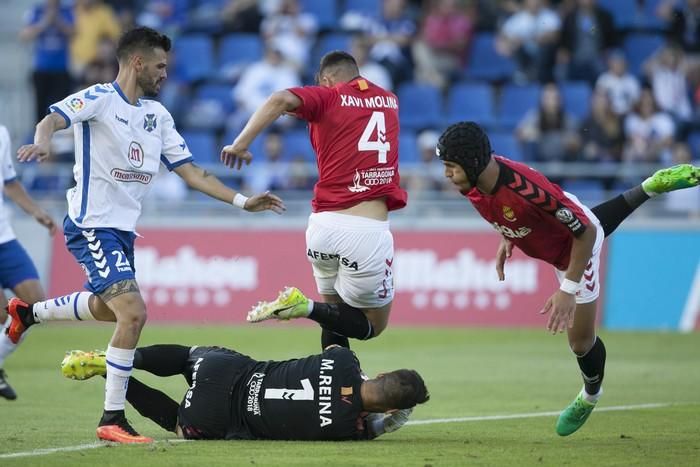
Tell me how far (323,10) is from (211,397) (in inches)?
685

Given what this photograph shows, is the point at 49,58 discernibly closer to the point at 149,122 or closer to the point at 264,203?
the point at 149,122

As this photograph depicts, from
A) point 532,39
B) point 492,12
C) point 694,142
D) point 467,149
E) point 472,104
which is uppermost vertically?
point 492,12

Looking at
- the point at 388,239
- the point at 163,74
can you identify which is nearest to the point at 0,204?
the point at 163,74

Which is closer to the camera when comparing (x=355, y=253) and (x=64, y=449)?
(x=64, y=449)

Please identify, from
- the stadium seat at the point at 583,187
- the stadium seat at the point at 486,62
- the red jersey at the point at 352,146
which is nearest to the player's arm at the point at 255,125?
the red jersey at the point at 352,146

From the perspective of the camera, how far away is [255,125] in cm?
902

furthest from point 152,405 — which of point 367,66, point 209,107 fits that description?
point 209,107

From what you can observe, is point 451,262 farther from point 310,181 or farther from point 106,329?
point 106,329

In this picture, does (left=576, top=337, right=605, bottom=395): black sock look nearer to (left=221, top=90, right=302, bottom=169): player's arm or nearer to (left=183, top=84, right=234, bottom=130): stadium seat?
(left=221, top=90, right=302, bottom=169): player's arm

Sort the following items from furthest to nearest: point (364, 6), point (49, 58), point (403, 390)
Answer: point (364, 6)
point (49, 58)
point (403, 390)

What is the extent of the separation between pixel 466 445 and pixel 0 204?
574 cm

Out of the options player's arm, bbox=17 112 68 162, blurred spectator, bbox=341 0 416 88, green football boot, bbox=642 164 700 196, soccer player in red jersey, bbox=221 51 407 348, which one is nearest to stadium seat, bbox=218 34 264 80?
blurred spectator, bbox=341 0 416 88

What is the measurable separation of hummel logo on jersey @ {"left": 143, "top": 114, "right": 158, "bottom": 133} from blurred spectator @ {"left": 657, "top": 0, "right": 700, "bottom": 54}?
650 inches

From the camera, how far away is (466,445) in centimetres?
871
